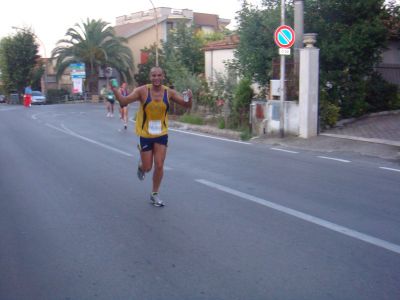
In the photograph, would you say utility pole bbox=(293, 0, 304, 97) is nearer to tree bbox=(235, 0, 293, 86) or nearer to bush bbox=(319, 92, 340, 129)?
bush bbox=(319, 92, 340, 129)

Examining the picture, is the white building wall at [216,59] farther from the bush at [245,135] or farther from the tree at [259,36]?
the bush at [245,135]

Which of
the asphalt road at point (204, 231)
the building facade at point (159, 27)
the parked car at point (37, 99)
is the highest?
the building facade at point (159, 27)

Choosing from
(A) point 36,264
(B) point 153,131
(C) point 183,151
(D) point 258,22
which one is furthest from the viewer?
(D) point 258,22

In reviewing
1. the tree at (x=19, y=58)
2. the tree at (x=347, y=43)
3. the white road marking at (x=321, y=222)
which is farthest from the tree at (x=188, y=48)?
the tree at (x=19, y=58)

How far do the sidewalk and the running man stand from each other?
234 inches

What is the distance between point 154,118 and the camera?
7.25 meters

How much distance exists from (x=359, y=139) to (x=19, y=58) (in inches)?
2141

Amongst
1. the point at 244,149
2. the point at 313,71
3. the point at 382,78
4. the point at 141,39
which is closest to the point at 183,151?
the point at 244,149

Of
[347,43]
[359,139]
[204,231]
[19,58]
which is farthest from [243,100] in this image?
[19,58]

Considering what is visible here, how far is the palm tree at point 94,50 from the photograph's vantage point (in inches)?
1889

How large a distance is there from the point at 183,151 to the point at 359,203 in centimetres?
637

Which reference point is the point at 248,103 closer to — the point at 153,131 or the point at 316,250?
the point at 153,131

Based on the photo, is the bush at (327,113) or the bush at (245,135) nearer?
the bush at (327,113)

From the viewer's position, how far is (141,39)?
5666 centimetres
